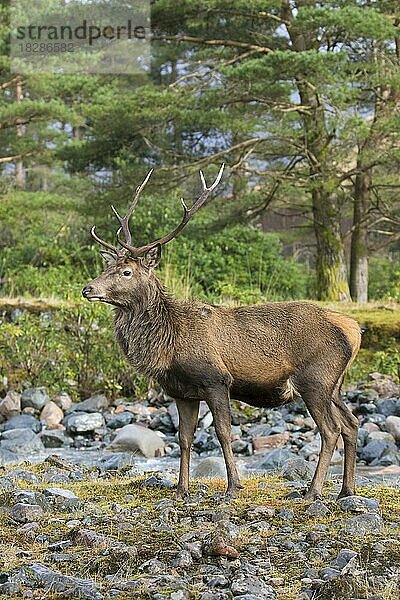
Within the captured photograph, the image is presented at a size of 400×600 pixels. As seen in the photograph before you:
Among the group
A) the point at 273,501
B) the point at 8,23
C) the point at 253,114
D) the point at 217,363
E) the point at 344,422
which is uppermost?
the point at 8,23

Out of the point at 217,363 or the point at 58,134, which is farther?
the point at 58,134

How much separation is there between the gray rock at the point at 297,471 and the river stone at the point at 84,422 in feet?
11.2

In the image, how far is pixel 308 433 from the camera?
10.0 metres

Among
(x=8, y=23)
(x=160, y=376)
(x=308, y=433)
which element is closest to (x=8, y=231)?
(x=8, y=23)

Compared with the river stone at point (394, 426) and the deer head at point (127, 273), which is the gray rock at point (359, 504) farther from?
the river stone at point (394, 426)

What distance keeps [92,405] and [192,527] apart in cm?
609

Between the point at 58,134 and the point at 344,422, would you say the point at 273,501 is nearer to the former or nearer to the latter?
the point at 344,422

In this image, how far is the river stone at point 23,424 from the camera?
1034 centimetres

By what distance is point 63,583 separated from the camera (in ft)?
13.4

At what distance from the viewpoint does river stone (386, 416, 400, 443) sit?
957 centimetres

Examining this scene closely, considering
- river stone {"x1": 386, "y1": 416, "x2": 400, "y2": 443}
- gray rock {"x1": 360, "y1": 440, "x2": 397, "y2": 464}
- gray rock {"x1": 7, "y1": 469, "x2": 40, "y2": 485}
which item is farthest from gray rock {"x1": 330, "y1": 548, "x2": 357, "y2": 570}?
river stone {"x1": 386, "y1": 416, "x2": 400, "y2": 443}

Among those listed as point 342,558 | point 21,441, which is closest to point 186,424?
point 342,558

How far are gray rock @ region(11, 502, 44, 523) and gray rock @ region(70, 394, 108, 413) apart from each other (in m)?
5.51

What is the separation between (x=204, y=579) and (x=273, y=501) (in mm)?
1713
